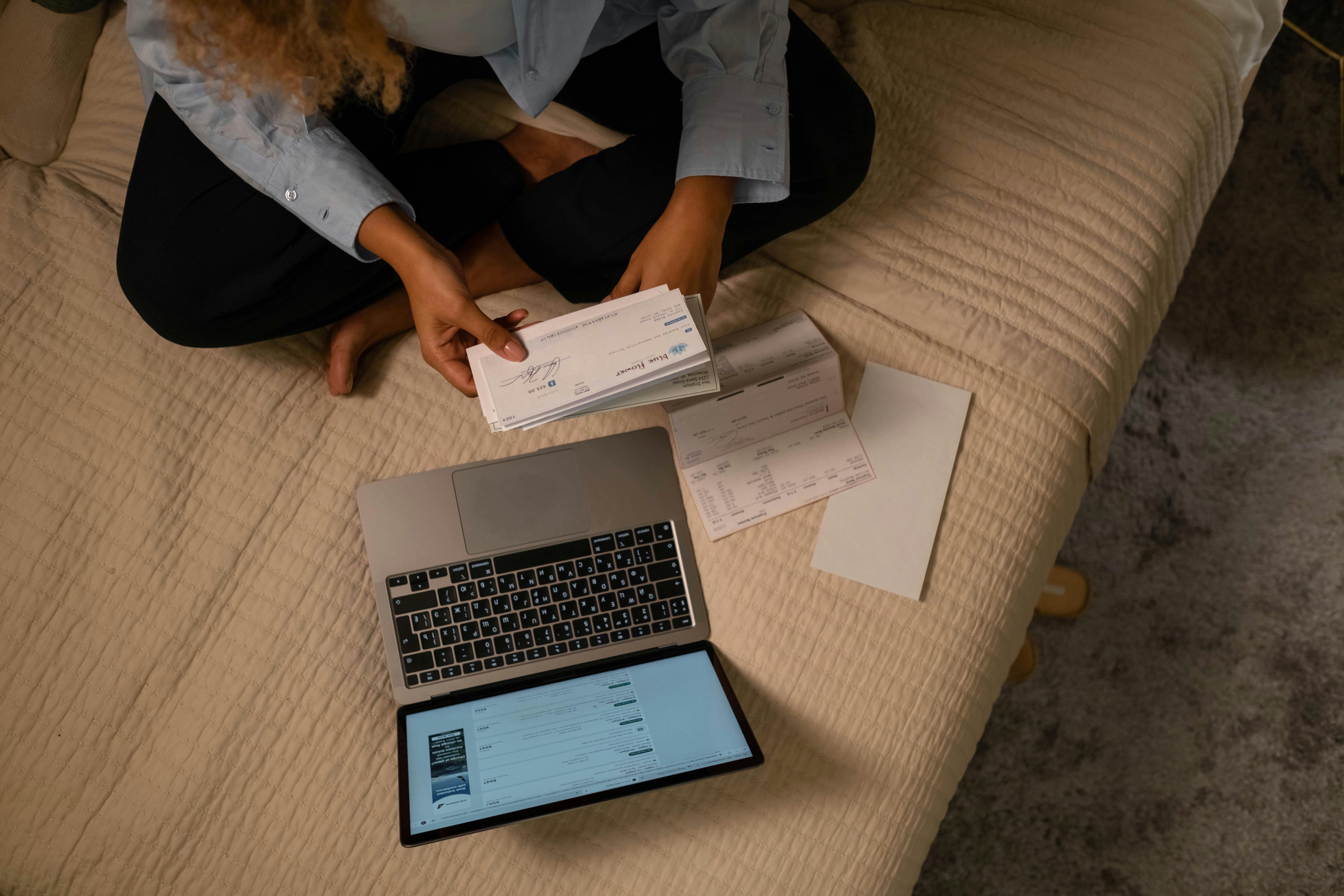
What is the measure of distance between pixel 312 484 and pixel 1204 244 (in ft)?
4.76

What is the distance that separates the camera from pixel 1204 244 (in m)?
1.33

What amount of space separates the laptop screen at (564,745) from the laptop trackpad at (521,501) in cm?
15

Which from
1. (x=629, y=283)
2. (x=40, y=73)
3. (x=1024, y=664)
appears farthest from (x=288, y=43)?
(x=1024, y=664)

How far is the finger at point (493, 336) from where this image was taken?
64 cm

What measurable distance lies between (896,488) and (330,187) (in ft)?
2.07

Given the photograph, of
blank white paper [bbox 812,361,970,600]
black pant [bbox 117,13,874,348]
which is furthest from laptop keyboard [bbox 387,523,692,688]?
black pant [bbox 117,13,874,348]

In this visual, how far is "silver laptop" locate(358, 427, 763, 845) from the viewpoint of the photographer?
26.5 inches

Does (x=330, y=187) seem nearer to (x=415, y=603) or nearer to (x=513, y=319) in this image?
(x=513, y=319)

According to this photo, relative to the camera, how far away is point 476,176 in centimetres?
87

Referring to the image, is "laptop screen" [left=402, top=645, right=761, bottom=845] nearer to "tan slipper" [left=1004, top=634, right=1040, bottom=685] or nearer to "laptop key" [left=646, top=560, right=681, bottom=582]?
"laptop key" [left=646, top=560, right=681, bottom=582]

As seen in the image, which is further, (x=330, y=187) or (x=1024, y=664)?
(x=1024, y=664)

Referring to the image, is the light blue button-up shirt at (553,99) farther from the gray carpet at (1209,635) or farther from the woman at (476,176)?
the gray carpet at (1209,635)

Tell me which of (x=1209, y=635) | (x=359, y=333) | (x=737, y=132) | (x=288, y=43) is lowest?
(x=1209, y=635)

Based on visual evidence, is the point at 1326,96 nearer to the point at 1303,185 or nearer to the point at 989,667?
the point at 1303,185
